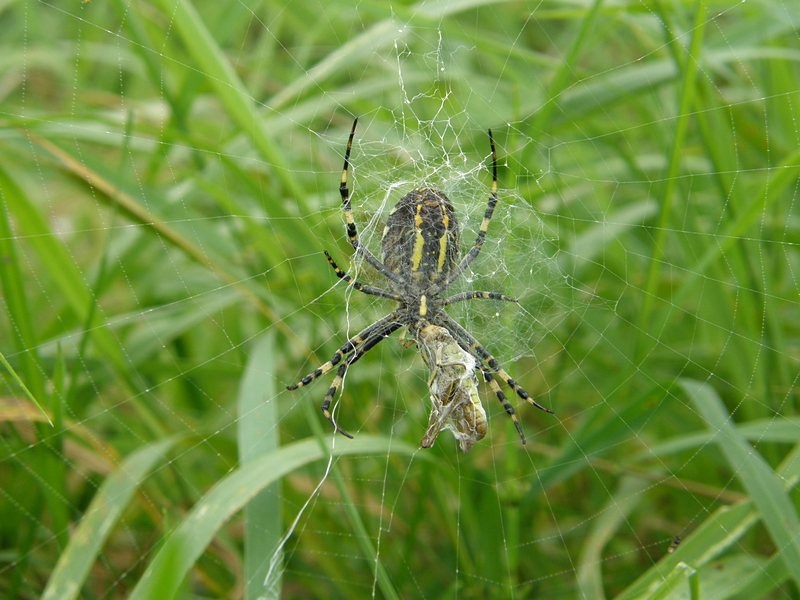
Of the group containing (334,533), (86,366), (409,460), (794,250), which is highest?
(86,366)

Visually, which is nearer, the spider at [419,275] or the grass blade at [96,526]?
the grass blade at [96,526]

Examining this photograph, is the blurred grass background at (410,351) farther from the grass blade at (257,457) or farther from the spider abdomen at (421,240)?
the spider abdomen at (421,240)

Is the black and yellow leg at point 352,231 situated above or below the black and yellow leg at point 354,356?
above

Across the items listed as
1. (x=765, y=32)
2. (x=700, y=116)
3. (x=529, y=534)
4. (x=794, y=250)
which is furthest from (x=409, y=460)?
(x=765, y=32)

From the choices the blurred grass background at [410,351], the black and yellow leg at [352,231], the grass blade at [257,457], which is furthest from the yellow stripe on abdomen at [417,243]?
the grass blade at [257,457]

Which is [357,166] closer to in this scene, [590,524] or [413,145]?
[413,145]

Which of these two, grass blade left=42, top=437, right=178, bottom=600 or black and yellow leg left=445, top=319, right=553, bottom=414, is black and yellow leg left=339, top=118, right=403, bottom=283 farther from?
grass blade left=42, top=437, right=178, bottom=600

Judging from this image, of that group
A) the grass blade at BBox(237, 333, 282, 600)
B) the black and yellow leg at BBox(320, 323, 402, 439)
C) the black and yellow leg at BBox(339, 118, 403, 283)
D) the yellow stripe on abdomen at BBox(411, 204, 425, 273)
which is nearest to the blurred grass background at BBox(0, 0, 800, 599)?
the grass blade at BBox(237, 333, 282, 600)

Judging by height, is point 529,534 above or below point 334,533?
below
